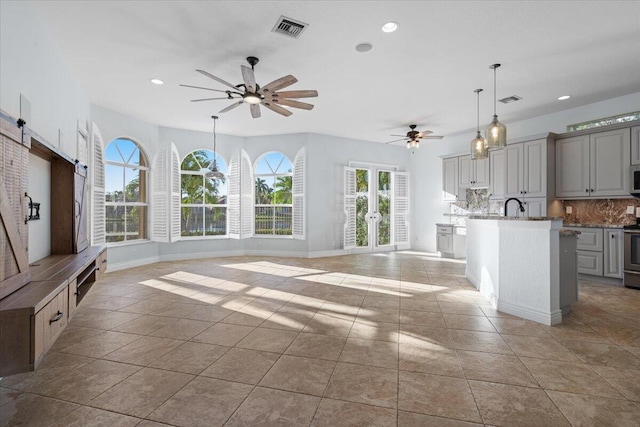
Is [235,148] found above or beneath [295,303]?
above

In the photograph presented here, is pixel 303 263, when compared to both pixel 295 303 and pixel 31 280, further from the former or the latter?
pixel 31 280

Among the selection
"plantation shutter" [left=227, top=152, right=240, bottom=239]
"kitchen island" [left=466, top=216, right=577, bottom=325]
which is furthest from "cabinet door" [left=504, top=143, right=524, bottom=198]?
"plantation shutter" [left=227, top=152, right=240, bottom=239]

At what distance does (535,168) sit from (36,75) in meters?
7.01

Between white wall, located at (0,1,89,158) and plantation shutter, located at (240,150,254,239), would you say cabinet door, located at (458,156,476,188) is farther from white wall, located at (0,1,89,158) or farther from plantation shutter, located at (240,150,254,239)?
white wall, located at (0,1,89,158)

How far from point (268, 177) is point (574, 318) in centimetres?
632

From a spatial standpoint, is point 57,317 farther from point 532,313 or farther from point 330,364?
point 532,313

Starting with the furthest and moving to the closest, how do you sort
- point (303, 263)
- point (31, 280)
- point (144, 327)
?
1. point (303, 263)
2. point (144, 327)
3. point (31, 280)

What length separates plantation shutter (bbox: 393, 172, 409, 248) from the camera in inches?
339

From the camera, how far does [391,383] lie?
Result: 213cm

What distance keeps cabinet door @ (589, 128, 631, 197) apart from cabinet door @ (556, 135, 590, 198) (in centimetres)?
10

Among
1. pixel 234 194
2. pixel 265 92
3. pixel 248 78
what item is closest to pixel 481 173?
pixel 265 92

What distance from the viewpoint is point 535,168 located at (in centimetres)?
567

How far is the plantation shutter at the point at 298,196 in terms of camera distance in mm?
7445

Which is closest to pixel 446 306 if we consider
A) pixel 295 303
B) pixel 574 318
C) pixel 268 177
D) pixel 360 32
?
pixel 574 318
